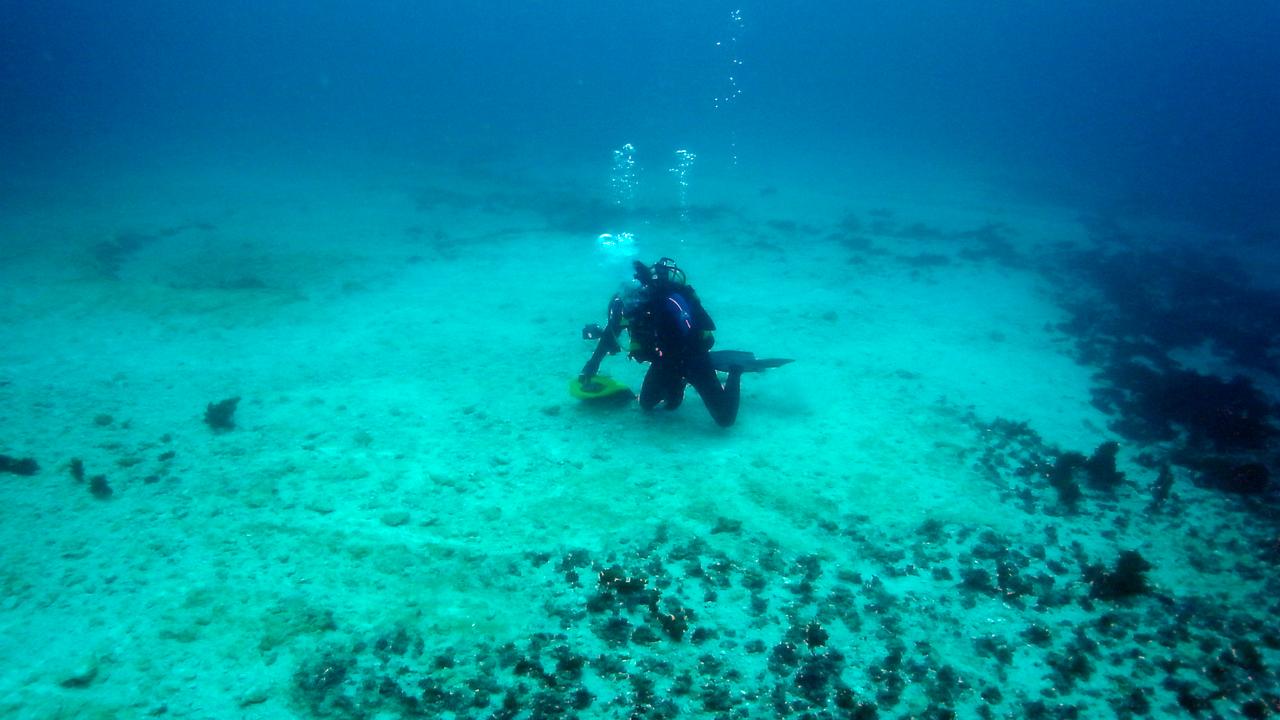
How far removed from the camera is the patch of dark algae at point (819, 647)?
3828mm

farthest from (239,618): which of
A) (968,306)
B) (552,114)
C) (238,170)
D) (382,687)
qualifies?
(552,114)

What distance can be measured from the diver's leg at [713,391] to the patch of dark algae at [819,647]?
219 cm

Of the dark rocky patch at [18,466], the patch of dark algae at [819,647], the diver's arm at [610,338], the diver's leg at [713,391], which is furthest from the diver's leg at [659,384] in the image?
the dark rocky patch at [18,466]

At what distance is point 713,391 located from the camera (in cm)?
743

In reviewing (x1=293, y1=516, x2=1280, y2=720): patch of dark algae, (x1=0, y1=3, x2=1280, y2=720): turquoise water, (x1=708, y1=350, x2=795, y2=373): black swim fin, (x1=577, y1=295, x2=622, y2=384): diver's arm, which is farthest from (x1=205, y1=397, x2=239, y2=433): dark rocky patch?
(x1=708, y1=350, x2=795, y2=373): black swim fin

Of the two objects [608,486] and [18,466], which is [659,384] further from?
[18,466]

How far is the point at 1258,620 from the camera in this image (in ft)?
15.9

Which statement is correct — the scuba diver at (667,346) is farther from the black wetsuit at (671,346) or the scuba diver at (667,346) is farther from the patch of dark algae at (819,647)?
the patch of dark algae at (819,647)

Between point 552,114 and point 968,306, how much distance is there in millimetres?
71528

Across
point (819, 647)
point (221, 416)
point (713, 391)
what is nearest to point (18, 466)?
point (221, 416)

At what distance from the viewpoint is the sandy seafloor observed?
3971mm

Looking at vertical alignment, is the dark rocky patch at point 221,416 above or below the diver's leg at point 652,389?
below

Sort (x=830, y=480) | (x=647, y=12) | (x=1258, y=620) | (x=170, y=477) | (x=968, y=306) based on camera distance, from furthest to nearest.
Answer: (x=647, y=12)
(x=968, y=306)
(x=830, y=480)
(x=170, y=477)
(x=1258, y=620)

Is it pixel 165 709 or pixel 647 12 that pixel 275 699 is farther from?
pixel 647 12
